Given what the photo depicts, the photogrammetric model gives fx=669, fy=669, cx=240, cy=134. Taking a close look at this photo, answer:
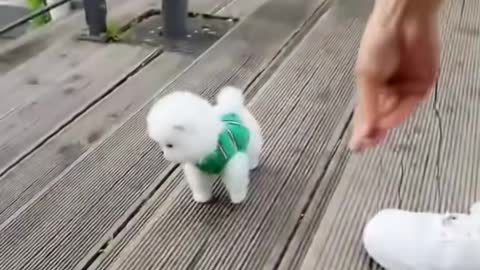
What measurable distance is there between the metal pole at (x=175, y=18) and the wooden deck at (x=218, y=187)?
11 cm

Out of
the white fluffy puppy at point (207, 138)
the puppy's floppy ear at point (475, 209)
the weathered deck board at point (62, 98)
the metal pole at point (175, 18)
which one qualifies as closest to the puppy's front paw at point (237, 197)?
the white fluffy puppy at point (207, 138)

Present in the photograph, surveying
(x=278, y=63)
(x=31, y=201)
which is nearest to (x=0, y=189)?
(x=31, y=201)

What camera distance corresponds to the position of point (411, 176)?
1235mm

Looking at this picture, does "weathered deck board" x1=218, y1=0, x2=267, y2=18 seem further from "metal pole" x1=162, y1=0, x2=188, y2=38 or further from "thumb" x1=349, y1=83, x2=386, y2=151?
"thumb" x1=349, y1=83, x2=386, y2=151

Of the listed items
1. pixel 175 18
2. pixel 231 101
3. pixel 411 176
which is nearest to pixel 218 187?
pixel 231 101

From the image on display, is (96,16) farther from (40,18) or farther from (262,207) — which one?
(262,207)

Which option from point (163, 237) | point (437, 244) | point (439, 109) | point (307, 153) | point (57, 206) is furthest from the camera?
point (439, 109)

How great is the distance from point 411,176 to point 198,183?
395mm

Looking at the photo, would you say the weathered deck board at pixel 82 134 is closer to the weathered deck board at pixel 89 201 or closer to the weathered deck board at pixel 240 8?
the weathered deck board at pixel 89 201

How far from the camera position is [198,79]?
1.72 meters

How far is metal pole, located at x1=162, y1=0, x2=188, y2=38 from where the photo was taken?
204 cm

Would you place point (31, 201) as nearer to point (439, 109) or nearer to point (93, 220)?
point (93, 220)

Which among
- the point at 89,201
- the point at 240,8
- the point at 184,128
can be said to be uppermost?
the point at 184,128

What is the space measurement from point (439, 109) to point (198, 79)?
0.61 m
